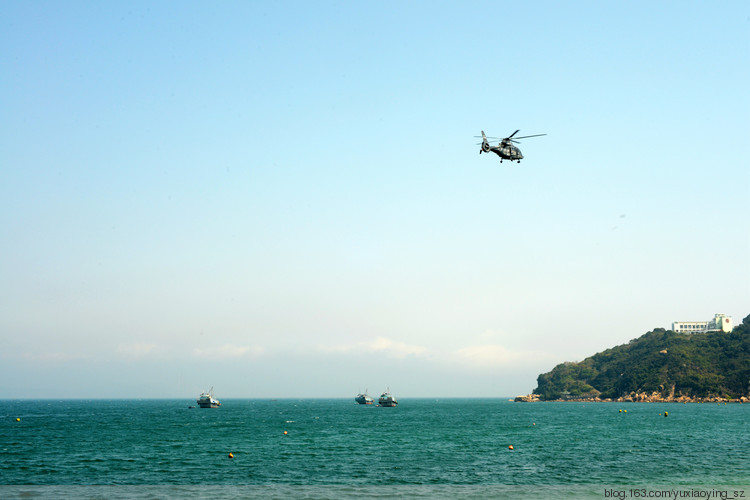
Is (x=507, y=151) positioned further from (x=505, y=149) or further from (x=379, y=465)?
(x=379, y=465)

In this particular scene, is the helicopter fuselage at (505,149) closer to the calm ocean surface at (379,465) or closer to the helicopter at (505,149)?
the helicopter at (505,149)

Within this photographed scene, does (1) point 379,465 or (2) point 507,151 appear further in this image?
(1) point 379,465

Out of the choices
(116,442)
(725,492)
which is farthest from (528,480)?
(116,442)

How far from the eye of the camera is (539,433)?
9725 cm

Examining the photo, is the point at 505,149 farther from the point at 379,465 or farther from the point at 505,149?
Answer: the point at 379,465

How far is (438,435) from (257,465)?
42.2m

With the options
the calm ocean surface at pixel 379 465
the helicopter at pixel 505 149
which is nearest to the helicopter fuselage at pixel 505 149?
the helicopter at pixel 505 149

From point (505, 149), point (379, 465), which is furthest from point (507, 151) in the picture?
point (379, 465)

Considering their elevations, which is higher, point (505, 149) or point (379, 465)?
point (505, 149)

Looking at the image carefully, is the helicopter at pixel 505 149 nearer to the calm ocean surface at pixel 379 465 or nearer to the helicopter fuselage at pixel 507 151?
the helicopter fuselage at pixel 507 151

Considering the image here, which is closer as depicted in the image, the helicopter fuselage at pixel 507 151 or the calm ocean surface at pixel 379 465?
the calm ocean surface at pixel 379 465

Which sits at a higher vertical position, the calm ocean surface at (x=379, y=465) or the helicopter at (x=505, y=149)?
the helicopter at (x=505, y=149)

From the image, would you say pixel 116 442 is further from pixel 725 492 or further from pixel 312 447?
pixel 725 492

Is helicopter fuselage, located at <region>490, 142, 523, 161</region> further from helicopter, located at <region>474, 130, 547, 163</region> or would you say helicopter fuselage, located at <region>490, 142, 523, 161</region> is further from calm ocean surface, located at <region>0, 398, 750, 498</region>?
calm ocean surface, located at <region>0, 398, 750, 498</region>
